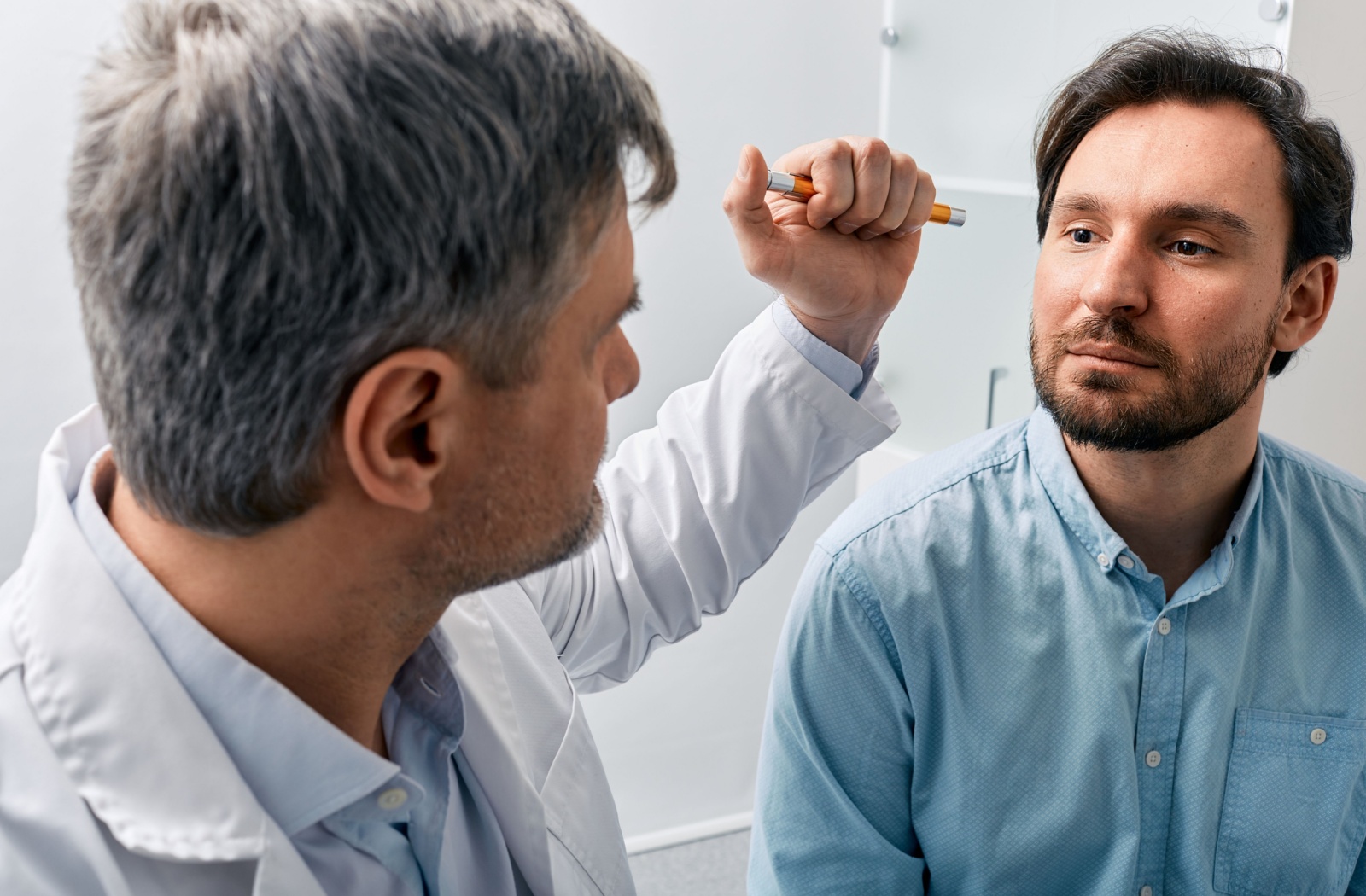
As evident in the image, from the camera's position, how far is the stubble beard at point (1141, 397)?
3.52 ft

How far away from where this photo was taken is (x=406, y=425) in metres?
0.69

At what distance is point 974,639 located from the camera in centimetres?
111

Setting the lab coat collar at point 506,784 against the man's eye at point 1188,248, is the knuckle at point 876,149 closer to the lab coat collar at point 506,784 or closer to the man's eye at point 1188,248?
the man's eye at point 1188,248

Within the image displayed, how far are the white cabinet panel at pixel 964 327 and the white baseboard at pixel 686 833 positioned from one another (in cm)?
83

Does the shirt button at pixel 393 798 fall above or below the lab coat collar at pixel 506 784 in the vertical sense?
above

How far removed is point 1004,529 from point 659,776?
1.23m

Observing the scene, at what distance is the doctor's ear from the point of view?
65 centimetres

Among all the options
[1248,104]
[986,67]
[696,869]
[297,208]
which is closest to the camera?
[297,208]

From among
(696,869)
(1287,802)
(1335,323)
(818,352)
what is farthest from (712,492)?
(696,869)

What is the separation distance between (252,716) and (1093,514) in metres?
0.80

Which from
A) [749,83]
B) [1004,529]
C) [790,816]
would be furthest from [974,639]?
[749,83]

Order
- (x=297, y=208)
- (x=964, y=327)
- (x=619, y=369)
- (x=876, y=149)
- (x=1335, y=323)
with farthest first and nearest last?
(x=964, y=327) → (x=1335, y=323) → (x=876, y=149) → (x=619, y=369) → (x=297, y=208)

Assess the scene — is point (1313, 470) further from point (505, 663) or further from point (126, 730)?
point (126, 730)

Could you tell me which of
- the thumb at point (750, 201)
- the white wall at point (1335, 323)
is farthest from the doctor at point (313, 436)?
the white wall at point (1335, 323)
